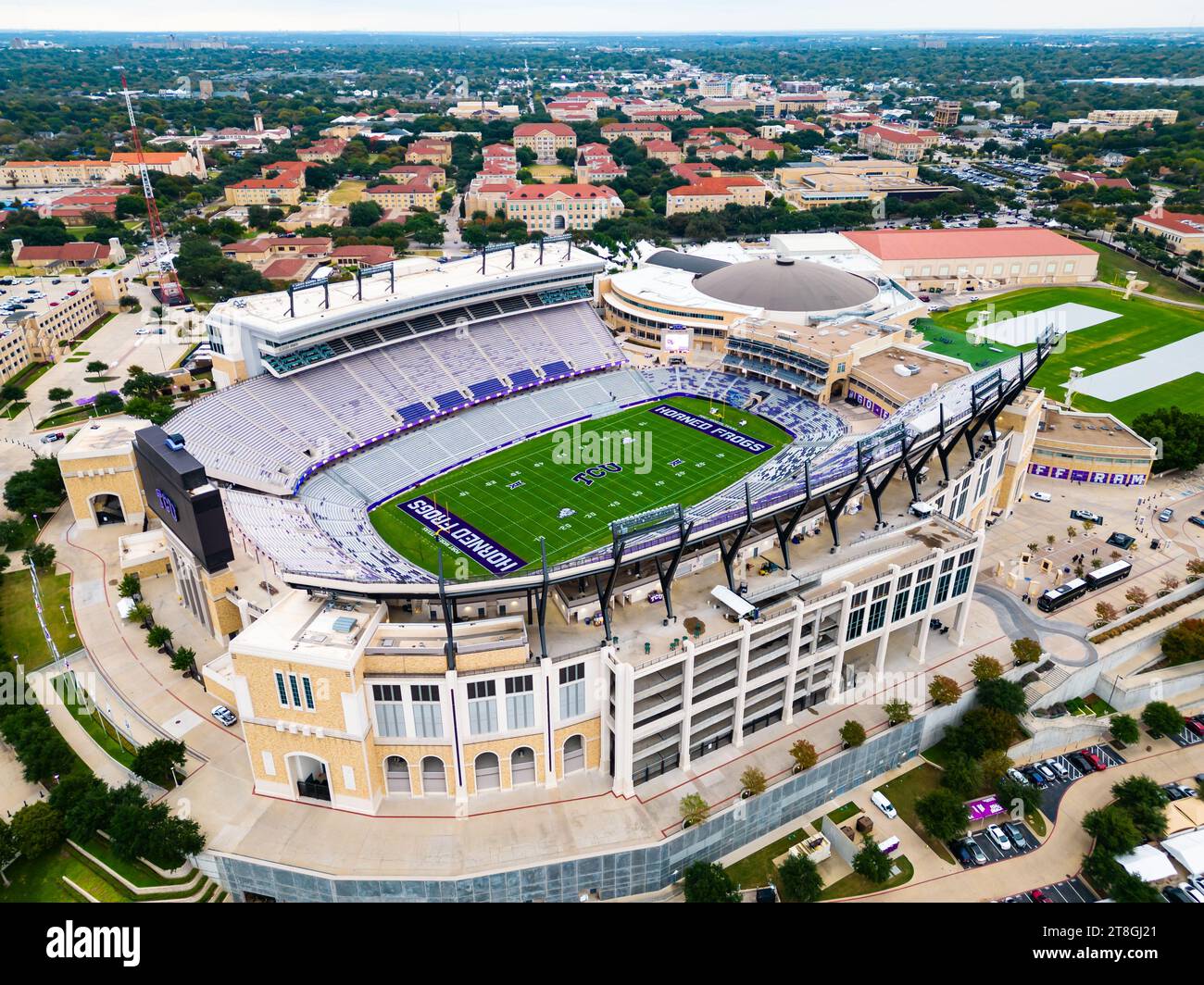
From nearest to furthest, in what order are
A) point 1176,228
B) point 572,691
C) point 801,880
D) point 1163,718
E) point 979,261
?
1. point 801,880
2. point 572,691
3. point 1163,718
4. point 979,261
5. point 1176,228

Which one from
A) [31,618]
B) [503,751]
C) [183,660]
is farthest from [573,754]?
[31,618]

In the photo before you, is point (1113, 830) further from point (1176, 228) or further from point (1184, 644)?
point (1176, 228)

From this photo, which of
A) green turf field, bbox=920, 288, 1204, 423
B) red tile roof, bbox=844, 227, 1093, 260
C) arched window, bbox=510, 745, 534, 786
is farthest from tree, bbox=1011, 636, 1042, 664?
red tile roof, bbox=844, 227, 1093, 260

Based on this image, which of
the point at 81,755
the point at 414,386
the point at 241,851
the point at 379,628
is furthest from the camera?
the point at 414,386

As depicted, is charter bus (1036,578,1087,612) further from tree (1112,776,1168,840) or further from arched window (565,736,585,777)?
arched window (565,736,585,777)

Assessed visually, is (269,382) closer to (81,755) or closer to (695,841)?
(81,755)

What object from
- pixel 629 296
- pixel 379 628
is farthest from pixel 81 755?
→ pixel 629 296
